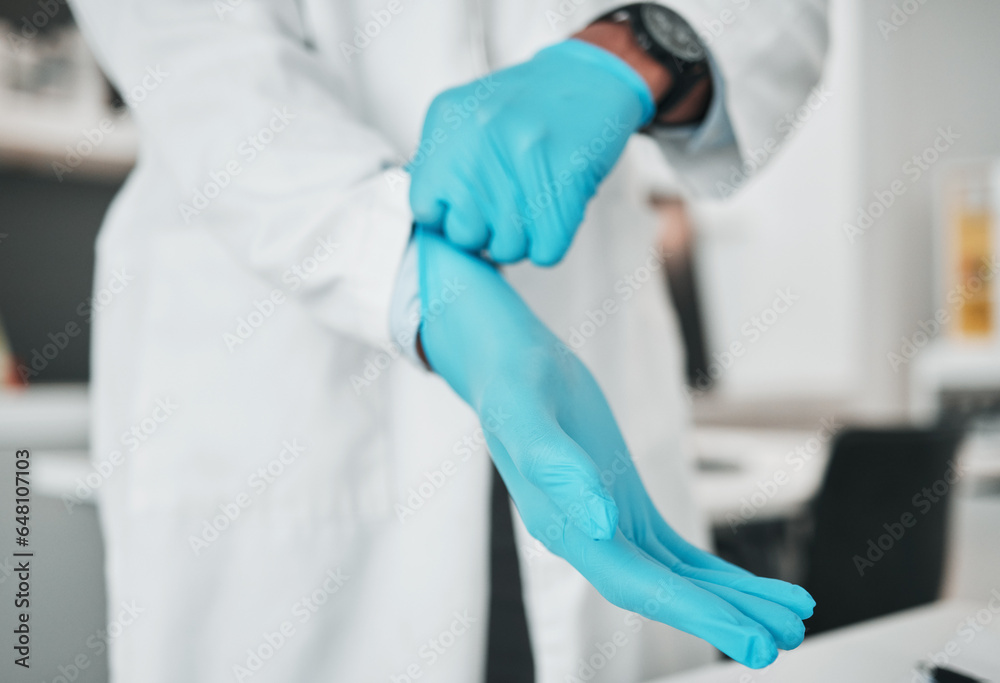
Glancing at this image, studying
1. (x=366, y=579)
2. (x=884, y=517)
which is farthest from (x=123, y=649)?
(x=884, y=517)

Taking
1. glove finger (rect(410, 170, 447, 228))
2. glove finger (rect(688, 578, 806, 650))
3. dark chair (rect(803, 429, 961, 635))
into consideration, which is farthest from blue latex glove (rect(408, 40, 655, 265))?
dark chair (rect(803, 429, 961, 635))

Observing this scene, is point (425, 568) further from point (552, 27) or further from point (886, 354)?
point (886, 354)

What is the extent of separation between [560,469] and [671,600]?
0.08 metres

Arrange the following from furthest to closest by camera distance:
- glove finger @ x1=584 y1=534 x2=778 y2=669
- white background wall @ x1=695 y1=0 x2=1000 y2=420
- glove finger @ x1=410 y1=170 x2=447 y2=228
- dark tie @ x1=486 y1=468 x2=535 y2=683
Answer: white background wall @ x1=695 y1=0 x2=1000 y2=420 → dark tie @ x1=486 y1=468 x2=535 y2=683 → glove finger @ x1=410 y1=170 x2=447 y2=228 → glove finger @ x1=584 y1=534 x2=778 y2=669

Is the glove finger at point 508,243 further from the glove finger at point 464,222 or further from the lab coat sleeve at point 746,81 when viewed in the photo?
the lab coat sleeve at point 746,81

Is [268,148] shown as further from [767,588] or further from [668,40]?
[767,588]

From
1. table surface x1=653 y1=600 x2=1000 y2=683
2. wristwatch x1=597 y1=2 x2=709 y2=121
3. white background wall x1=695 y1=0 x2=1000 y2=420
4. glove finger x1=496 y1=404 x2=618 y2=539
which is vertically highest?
wristwatch x1=597 y1=2 x2=709 y2=121

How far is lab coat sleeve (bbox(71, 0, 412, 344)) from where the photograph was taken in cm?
52

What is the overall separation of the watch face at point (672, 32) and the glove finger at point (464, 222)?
8.7 inches

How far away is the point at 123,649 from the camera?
26.0 inches

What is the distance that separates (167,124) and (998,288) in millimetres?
2675

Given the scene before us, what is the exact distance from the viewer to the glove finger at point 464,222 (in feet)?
1.70

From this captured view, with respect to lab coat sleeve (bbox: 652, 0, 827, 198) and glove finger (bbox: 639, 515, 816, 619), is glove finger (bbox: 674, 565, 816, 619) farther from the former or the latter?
lab coat sleeve (bbox: 652, 0, 827, 198)

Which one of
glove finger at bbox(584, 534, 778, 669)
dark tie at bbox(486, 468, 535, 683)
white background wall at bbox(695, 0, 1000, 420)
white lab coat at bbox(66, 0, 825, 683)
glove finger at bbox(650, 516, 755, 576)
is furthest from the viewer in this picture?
white background wall at bbox(695, 0, 1000, 420)
